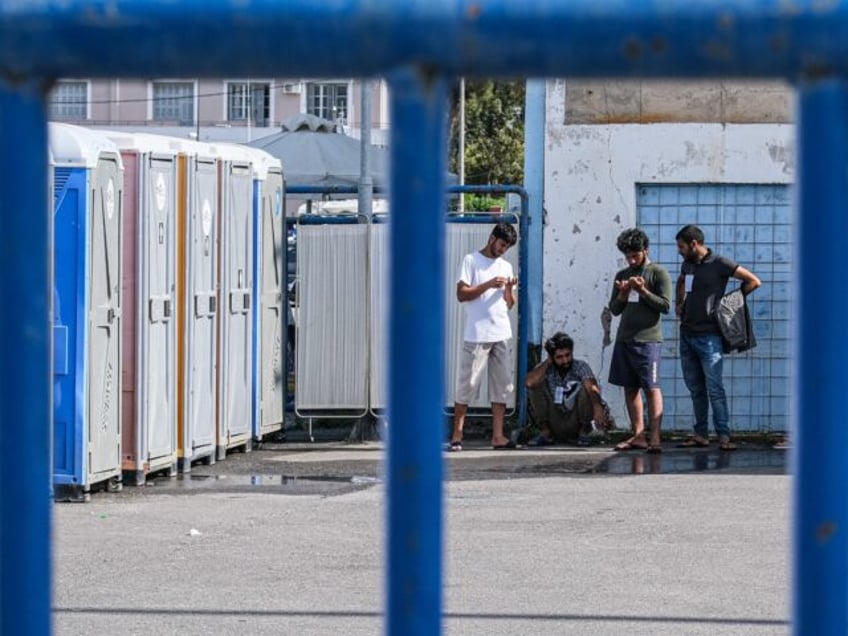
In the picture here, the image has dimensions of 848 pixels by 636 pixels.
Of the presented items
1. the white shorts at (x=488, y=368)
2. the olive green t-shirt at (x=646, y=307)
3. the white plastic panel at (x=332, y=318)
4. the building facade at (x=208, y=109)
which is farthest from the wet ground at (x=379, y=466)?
the building facade at (x=208, y=109)

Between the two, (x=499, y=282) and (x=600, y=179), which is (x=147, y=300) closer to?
(x=499, y=282)

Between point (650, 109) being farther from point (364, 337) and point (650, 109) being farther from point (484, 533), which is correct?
point (484, 533)

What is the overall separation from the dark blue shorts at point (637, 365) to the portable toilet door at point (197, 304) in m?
3.15

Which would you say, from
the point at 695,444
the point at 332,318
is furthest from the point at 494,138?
the point at 695,444

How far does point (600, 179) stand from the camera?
15023mm

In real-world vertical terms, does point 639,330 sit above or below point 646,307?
below

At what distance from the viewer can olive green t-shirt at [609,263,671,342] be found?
44.0ft

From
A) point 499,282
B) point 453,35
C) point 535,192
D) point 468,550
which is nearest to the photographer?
point 453,35

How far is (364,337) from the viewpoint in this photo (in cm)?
1459

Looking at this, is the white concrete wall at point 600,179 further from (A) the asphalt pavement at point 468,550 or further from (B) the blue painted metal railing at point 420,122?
(B) the blue painted metal railing at point 420,122

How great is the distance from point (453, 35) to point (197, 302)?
1130cm

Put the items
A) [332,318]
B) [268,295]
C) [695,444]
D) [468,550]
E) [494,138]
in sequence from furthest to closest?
[494,138] → [332,318] → [268,295] → [695,444] → [468,550]

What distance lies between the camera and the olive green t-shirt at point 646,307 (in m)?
13.4

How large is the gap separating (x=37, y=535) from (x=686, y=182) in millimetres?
13785
